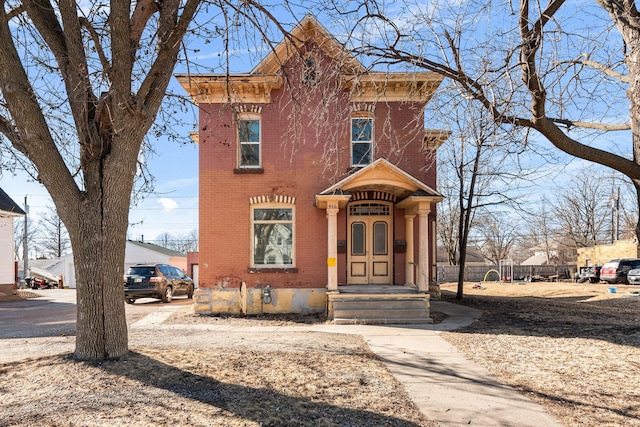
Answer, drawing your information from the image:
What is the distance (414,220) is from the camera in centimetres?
1409

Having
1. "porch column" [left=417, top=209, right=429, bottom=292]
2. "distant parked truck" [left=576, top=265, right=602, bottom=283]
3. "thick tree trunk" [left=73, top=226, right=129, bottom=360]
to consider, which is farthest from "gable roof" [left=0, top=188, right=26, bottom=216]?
"distant parked truck" [left=576, top=265, right=602, bottom=283]

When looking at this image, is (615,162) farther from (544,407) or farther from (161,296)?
(161,296)

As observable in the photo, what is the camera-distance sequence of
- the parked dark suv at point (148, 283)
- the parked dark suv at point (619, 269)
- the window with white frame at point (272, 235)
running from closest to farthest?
the window with white frame at point (272, 235)
the parked dark suv at point (148, 283)
the parked dark suv at point (619, 269)

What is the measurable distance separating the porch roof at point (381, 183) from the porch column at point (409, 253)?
49.8 inches

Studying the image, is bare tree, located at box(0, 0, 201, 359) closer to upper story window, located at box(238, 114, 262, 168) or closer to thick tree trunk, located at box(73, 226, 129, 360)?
thick tree trunk, located at box(73, 226, 129, 360)

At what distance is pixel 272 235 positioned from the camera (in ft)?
45.2

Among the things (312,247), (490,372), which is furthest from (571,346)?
(312,247)

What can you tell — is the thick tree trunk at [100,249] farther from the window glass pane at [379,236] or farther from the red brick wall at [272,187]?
the window glass pane at [379,236]

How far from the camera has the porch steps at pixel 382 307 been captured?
466 inches

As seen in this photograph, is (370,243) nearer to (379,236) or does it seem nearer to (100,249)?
(379,236)

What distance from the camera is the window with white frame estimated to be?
45.0ft

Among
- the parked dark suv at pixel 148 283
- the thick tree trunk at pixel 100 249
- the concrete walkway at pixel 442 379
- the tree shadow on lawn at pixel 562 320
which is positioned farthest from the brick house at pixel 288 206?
the thick tree trunk at pixel 100 249

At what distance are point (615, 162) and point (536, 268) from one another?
40.9 meters

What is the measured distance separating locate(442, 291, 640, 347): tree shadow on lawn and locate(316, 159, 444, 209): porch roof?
12.0 feet
